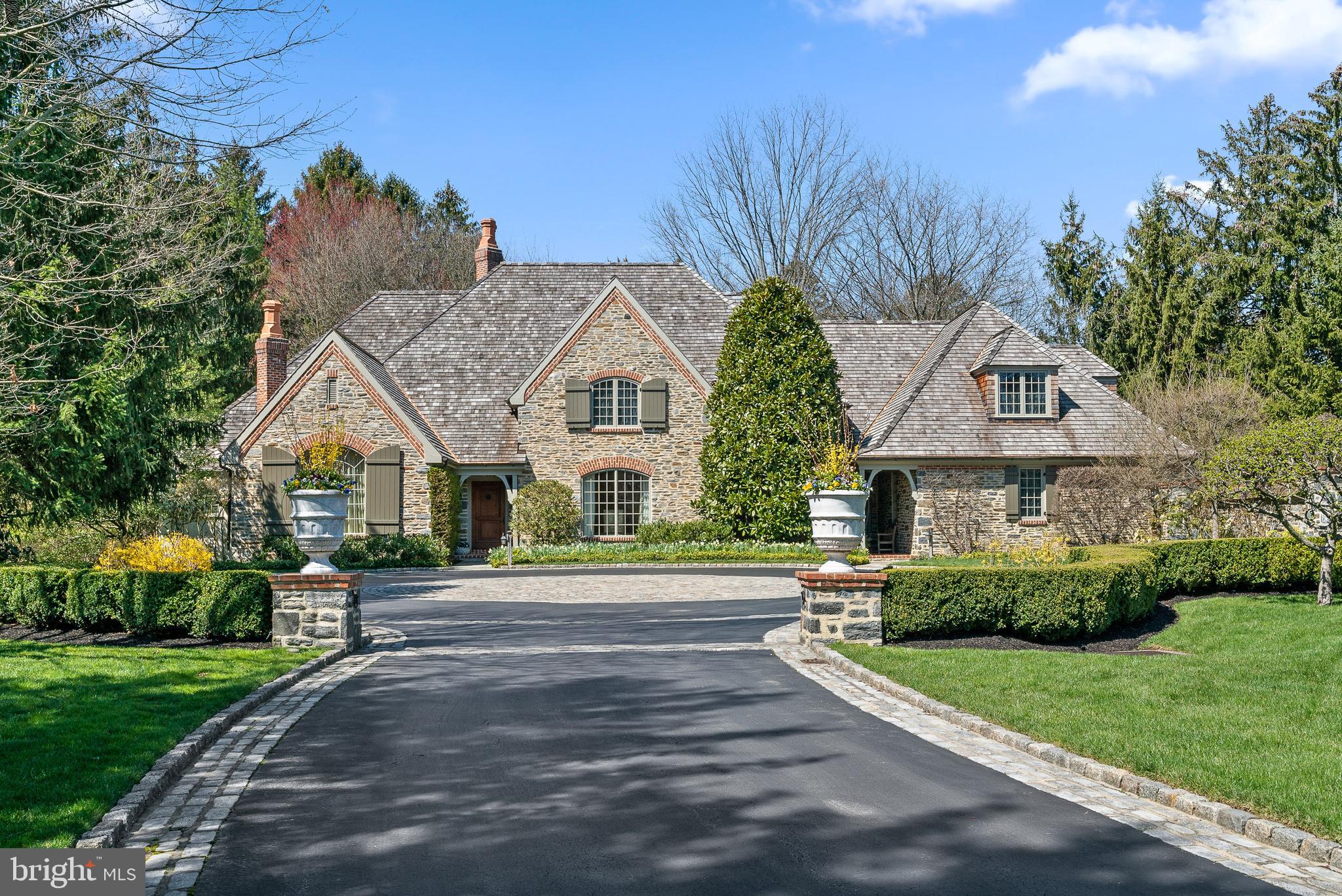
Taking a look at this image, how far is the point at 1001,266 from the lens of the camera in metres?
48.7

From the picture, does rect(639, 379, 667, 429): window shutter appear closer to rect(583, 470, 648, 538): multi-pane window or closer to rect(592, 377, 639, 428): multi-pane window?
rect(592, 377, 639, 428): multi-pane window

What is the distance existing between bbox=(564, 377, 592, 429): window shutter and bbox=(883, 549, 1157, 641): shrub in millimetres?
17214

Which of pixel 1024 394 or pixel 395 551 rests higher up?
pixel 1024 394

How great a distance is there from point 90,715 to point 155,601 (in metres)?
5.87

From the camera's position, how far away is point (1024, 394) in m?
29.7

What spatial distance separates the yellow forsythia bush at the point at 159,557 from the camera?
16.0 m

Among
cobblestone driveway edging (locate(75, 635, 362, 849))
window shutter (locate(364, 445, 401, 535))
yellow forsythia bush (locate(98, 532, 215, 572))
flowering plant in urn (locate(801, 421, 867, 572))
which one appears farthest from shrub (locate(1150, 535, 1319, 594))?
window shutter (locate(364, 445, 401, 535))

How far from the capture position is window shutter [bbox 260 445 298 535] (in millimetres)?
Result: 28734

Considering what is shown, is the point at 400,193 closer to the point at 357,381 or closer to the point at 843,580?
the point at 357,381

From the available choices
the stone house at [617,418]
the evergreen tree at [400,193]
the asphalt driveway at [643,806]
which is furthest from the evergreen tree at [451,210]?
the asphalt driveway at [643,806]

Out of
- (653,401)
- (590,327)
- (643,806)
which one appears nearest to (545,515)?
(653,401)

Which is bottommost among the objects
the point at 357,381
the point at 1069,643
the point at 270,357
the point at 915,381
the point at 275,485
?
the point at 1069,643

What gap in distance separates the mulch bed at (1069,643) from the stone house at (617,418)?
42.6ft

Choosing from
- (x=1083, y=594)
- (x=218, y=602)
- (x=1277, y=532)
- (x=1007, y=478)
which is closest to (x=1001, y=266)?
(x=1007, y=478)
